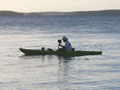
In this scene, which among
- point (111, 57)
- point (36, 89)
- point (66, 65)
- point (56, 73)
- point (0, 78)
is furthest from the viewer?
point (111, 57)

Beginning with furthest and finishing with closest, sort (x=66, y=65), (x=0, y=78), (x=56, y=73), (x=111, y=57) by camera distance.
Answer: (x=111, y=57), (x=66, y=65), (x=56, y=73), (x=0, y=78)

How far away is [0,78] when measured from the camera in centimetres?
2339

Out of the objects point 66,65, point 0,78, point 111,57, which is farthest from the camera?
point 111,57

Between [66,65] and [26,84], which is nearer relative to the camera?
[26,84]

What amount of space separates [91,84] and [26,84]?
112 inches

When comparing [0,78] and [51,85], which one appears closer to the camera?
[51,85]

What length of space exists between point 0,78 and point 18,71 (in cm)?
266

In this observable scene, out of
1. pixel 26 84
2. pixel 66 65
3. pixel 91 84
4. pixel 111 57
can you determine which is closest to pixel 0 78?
pixel 26 84

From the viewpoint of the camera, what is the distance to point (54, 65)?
2916 centimetres

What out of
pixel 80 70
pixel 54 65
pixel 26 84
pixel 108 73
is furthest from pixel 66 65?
pixel 26 84

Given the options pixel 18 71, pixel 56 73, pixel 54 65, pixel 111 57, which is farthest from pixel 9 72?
pixel 111 57

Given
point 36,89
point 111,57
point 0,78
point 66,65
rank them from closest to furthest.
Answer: point 36,89 < point 0,78 < point 66,65 < point 111,57

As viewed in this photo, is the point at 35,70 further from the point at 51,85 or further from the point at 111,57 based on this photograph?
the point at 111,57

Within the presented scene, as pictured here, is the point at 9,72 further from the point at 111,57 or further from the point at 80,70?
the point at 111,57
